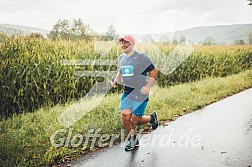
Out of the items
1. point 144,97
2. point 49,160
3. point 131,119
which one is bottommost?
point 49,160

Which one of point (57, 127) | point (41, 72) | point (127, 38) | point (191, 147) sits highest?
point (127, 38)

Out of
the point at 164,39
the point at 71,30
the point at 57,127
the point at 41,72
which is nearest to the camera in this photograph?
the point at 57,127

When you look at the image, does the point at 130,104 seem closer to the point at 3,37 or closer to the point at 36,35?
the point at 3,37

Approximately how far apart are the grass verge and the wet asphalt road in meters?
0.44

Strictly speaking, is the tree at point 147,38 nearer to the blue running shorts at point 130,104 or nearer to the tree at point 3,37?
the tree at point 3,37

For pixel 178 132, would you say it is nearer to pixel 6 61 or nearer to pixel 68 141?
pixel 68 141

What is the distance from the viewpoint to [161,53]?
44.4ft

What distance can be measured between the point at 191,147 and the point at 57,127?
2.61m

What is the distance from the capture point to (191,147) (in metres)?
5.12

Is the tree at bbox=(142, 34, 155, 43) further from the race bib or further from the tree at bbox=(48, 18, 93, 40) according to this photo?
the race bib

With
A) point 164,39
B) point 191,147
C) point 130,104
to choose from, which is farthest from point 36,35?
point 164,39

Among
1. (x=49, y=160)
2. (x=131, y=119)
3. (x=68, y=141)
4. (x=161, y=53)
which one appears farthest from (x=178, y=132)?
(x=161, y=53)

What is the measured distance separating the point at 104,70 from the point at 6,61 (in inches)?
133

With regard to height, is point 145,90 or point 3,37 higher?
point 3,37
